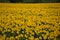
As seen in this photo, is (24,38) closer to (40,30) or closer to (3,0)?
(40,30)

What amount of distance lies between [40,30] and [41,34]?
1.28 feet

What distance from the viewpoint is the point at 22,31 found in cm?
696

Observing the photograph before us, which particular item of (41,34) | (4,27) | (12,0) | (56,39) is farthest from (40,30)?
(12,0)

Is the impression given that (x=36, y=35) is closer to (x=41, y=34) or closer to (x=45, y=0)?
(x=41, y=34)

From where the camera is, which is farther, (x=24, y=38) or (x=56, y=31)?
(x=56, y=31)

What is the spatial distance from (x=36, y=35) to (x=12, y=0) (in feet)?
105

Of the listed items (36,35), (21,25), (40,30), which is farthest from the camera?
(21,25)

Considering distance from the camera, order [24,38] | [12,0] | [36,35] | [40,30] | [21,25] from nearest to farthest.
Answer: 1. [24,38]
2. [36,35]
3. [40,30]
4. [21,25]
5. [12,0]

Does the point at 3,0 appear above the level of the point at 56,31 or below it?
below

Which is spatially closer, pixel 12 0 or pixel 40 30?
pixel 40 30

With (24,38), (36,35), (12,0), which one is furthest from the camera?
(12,0)

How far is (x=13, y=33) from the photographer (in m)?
6.79

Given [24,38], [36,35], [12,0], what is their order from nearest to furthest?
1. [24,38]
2. [36,35]
3. [12,0]

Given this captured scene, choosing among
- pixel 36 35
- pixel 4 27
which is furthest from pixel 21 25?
pixel 36 35
